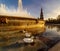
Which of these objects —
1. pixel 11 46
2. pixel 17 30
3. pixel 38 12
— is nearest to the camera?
pixel 11 46

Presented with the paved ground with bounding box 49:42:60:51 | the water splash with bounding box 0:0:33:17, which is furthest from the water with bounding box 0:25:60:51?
the water splash with bounding box 0:0:33:17

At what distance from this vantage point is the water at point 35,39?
177 cm

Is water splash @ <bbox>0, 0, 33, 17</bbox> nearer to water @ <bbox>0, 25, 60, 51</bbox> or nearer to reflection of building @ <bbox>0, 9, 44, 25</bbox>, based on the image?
reflection of building @ <bbox>0, 9, 44, 25</bbox>

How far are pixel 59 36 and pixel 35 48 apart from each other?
67cm

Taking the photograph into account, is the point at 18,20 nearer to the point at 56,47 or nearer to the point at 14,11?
the point at 14,11

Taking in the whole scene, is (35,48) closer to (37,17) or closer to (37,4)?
(37,17)

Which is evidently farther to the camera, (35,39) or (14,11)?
(35,39)

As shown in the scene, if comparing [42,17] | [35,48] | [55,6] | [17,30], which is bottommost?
[35,48]

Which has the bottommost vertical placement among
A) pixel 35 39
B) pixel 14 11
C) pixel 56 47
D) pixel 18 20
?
pixel 56 47

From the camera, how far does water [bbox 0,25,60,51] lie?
1.77m

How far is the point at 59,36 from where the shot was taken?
2.21 metres

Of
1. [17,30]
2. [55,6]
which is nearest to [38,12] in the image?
[55,6]

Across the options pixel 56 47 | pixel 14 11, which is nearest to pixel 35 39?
pixel 56 47

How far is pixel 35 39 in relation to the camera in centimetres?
200
